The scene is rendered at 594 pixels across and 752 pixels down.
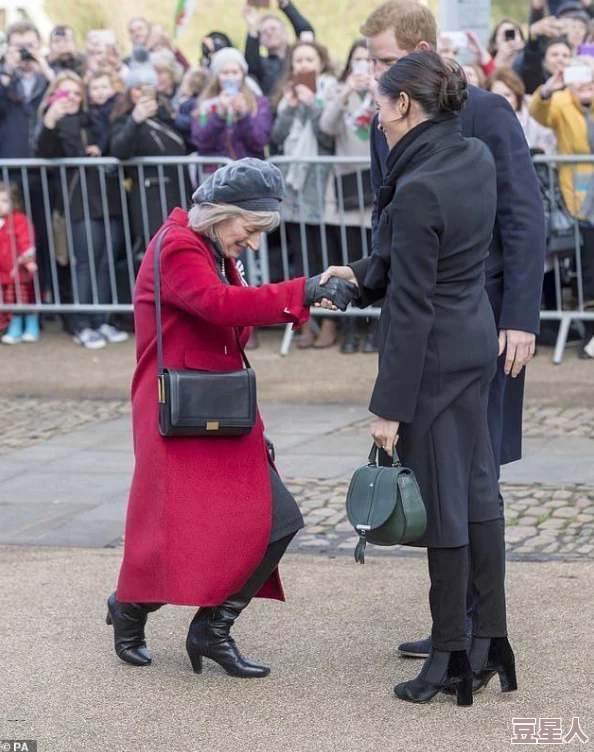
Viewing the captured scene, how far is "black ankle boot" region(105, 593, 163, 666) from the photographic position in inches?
173

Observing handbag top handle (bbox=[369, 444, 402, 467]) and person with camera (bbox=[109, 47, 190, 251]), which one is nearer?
handbag top handle (bbox=[369, 444, 402, 467])

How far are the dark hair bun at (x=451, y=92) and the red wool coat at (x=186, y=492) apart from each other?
2.76 ft

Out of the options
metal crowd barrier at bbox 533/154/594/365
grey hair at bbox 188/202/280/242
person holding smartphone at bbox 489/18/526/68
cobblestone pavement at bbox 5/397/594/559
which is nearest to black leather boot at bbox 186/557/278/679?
grey hair at bbox 188/202/280/242

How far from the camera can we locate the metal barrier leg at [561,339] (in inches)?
368

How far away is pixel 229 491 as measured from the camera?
13.7ft

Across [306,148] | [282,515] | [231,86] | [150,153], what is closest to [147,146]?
[150,153]

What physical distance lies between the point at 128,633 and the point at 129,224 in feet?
21.4

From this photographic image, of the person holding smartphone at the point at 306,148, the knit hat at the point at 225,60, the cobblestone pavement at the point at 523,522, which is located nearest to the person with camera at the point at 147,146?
the knit hat at the point at 225,60

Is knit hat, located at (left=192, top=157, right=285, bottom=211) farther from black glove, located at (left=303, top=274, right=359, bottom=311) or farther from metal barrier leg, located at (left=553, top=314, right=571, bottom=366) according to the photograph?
metal barrier leg, located at (left=553, top=314, right=571, bottom=366)

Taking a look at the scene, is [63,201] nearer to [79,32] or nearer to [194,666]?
[194,666]

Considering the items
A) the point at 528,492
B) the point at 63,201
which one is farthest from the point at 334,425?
the point at 63,201

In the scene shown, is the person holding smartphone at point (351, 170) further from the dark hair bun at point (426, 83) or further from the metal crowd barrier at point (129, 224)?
the dark hair bun at point (426, 83)

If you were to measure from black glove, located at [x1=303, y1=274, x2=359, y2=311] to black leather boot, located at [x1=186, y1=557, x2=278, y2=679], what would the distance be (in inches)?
33.8

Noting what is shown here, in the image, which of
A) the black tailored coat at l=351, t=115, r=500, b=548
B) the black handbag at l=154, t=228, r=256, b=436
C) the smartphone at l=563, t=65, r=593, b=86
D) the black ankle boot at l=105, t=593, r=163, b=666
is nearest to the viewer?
the black tailored coat at l=351, t=115, r=500, b=548
